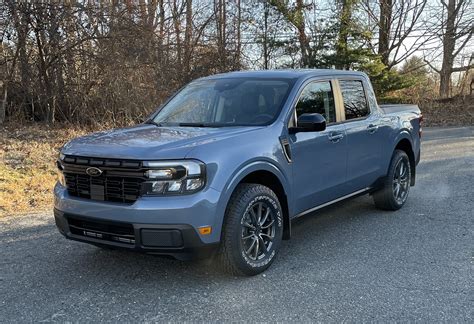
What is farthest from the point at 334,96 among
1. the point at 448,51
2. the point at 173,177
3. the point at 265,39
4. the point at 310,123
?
the point at 448,51

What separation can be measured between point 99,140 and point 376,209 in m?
4.03

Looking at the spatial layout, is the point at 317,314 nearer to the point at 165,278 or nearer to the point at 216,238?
the point at 216,238

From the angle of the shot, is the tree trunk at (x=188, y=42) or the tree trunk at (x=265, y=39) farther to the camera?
the tree trunk at (x=265, y=39)

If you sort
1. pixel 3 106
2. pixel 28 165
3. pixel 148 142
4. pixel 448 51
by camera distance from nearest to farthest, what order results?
pixel 148 142 → pixel 28 165 → pixel 3 106 → pixel 448 51

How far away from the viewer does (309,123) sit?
4.51m

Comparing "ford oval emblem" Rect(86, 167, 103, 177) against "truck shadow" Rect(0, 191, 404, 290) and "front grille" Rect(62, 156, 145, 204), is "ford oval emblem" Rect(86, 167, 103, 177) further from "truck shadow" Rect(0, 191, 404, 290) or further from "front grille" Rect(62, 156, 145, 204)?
"truck shadow" Rect(0, 191, 404, 290)

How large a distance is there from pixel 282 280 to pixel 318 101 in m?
2.00

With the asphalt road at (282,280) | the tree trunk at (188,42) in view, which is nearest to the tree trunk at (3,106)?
the tree trunk at (188,42)

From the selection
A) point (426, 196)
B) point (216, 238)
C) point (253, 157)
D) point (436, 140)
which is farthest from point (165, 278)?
point (436, 140)

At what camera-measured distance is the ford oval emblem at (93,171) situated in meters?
3.90

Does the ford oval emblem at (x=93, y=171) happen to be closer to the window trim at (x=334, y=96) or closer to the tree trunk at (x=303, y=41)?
the window trim at (x=334, y=96)

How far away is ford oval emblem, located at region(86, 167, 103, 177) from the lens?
3896 mm

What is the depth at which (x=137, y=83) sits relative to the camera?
13227 millimetres

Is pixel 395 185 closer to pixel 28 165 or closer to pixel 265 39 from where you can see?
pixel 28 165
